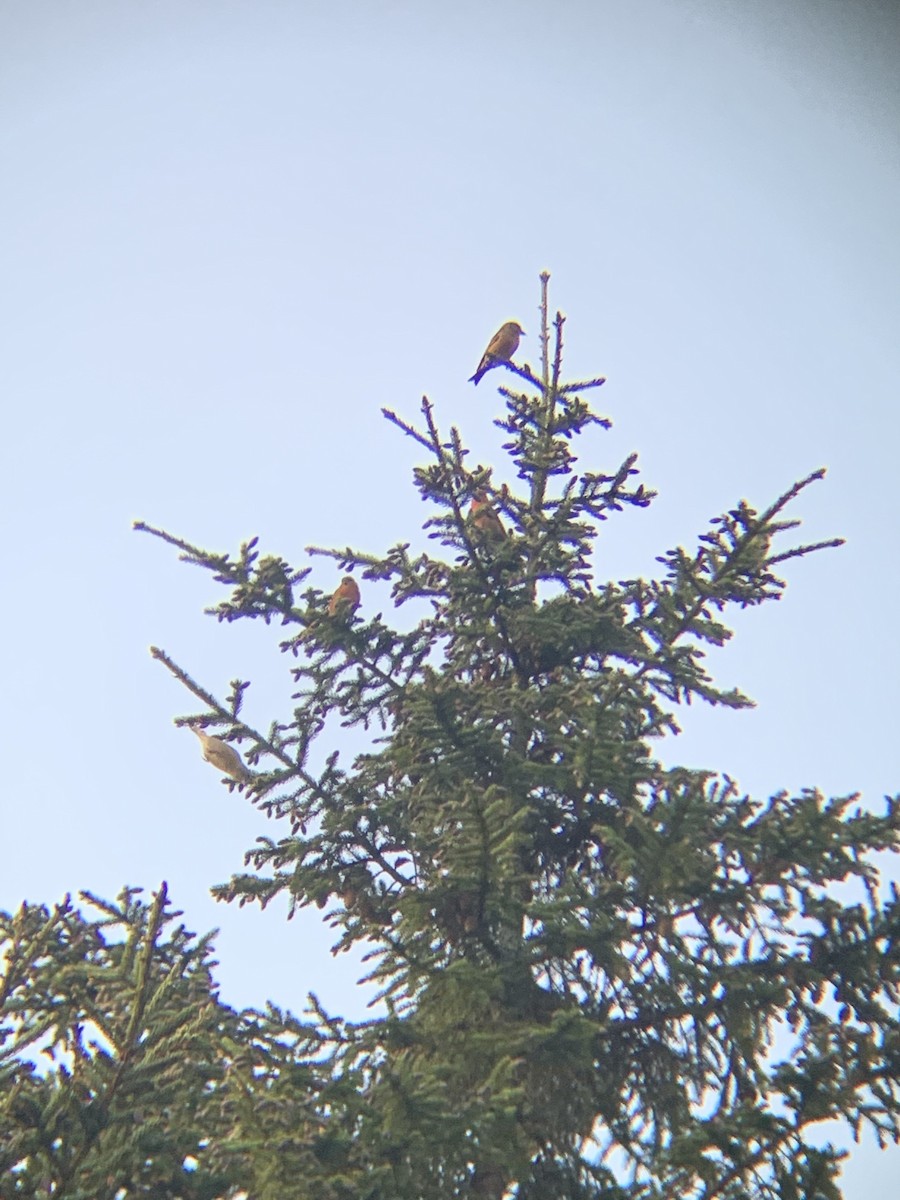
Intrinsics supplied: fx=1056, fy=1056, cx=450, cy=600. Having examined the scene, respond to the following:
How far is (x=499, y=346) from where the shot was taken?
1117 centimetres

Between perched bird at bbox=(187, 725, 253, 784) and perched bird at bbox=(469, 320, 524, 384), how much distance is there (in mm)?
4694

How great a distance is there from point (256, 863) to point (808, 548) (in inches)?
167

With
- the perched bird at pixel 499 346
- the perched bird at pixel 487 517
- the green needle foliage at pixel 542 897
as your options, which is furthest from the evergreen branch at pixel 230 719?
the perched bird at pixel 499 346

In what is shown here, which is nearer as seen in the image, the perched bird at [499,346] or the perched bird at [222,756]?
the perched bird at [222,756]

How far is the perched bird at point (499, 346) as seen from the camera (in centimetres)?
1116

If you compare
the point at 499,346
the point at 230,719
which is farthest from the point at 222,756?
the point at 499,346

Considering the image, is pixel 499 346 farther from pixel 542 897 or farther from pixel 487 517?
pixel 542 897

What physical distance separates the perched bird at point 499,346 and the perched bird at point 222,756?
4.69m

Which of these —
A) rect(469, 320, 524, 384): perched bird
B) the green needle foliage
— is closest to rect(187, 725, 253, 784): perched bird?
the green needle foliage

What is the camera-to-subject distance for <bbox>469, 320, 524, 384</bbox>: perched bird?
36.6 feet

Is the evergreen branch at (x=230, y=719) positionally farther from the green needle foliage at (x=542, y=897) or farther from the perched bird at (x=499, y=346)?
the perched bird at (x=499, y=346)

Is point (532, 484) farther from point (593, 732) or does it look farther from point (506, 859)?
point (506, 859)

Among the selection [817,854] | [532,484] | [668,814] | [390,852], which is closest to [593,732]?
[668,814]

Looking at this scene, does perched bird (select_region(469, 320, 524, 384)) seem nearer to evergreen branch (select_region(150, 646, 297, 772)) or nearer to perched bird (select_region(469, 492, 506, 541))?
perched bird (select_region(469, 492, 506, 541))
